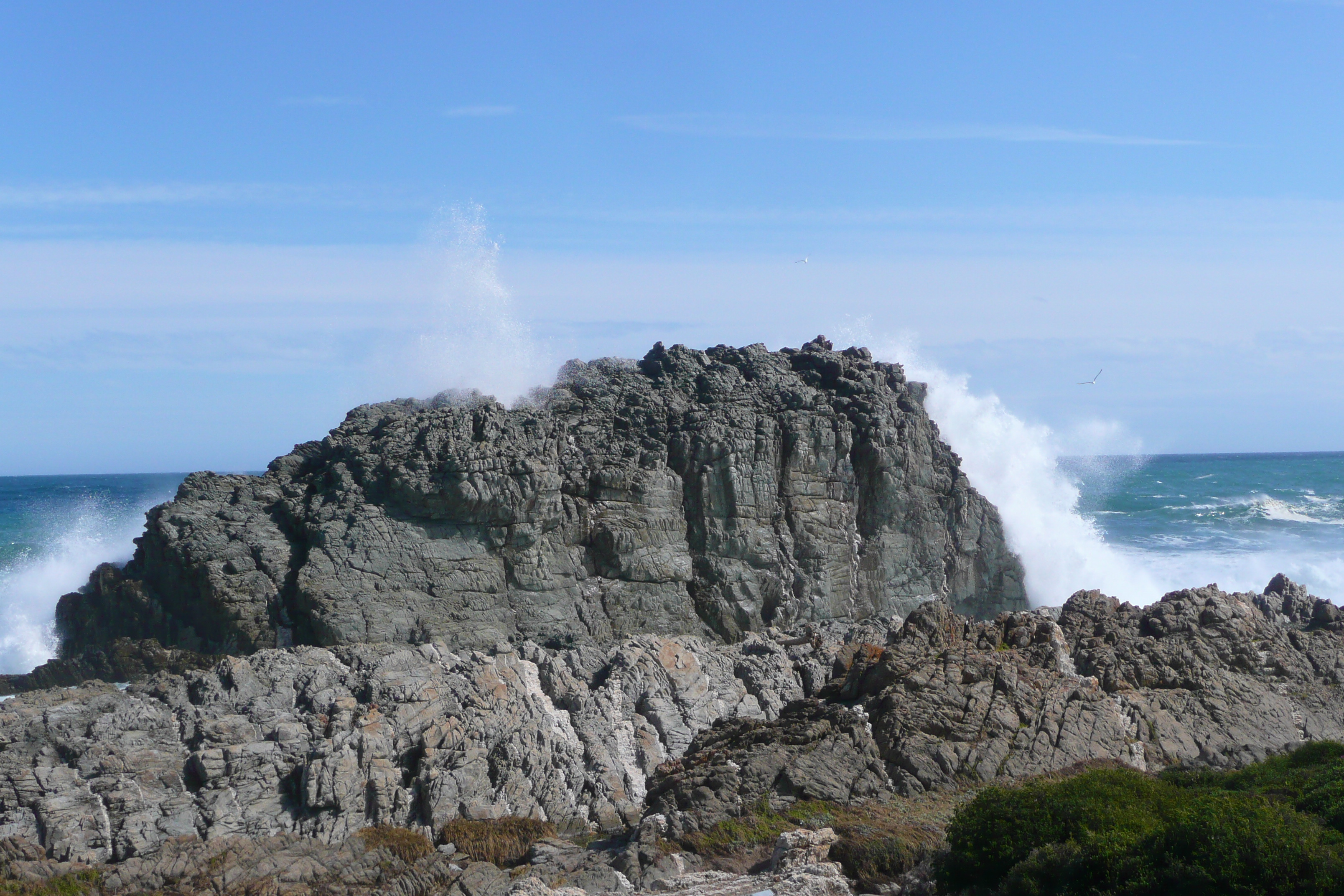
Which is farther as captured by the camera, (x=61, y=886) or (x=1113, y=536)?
(x=1113, y=536)

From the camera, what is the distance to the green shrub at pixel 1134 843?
507 inches

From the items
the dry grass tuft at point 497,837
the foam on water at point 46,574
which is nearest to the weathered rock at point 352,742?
the dry grass tuft at point 497,837

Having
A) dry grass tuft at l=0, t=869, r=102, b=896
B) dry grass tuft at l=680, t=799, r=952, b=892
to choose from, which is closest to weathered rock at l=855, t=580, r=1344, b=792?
dry grass tuft at l=680, t=799, r=952, b=892

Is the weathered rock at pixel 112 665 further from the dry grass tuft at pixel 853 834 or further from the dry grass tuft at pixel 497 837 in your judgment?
the dry grass tuft at pixel 853 834

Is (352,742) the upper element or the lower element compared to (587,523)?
lower

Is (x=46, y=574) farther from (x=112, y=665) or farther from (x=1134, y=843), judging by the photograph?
(x=1134, y=843)

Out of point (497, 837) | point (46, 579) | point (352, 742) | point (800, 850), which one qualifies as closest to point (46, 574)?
point (46, 579)

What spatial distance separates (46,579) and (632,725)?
21.9 m

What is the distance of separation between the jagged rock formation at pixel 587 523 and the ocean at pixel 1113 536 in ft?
18.4

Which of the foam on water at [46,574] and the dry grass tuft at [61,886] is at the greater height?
the foam on water at [46,574]

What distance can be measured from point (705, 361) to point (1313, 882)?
2119 cm

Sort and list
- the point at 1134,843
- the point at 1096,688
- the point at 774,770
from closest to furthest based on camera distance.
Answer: the point at 1134,843 → the point at 774,770 → the point at 1096,688

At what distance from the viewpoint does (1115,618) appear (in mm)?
25312

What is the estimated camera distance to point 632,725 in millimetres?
22875
